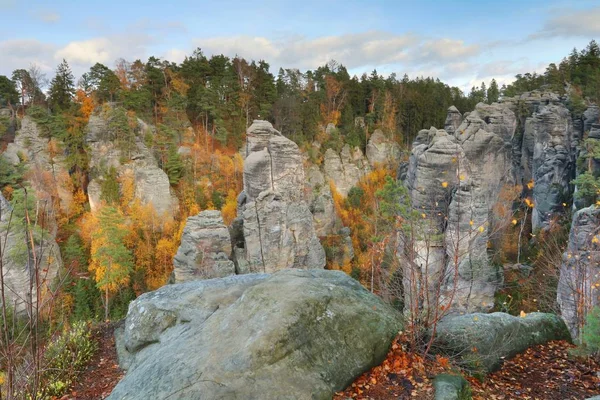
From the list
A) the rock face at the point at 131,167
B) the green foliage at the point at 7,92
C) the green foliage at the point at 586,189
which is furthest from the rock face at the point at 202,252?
the green foliage at the point at 7,92

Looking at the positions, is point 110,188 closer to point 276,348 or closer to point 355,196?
point 355,196

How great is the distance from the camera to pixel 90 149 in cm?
3491

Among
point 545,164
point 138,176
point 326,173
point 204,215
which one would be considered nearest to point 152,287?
point 204,215

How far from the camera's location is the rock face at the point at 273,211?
2606 centimetres

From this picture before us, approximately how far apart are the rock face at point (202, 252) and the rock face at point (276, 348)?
18.1m

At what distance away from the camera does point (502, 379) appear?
584 centimetres

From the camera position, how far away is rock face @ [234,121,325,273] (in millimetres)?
26062

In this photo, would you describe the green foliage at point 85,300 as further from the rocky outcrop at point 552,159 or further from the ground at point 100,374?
the rocky outcrop at point 552,159

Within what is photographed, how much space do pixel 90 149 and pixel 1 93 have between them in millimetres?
11081

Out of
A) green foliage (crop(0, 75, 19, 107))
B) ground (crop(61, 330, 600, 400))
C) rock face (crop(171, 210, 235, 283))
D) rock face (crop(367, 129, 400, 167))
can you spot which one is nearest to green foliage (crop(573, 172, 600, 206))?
rock face (crop(367, 129, 400, 167))

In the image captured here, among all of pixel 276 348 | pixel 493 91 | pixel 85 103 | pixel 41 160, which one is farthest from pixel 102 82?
pixel 493 91

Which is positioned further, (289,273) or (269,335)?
(289,273)

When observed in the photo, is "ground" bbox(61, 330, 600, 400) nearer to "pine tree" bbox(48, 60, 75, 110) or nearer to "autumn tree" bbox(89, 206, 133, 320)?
"autumn tree" bbox(89, 206, 133, 320)

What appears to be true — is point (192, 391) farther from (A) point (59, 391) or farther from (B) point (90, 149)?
(B) point (90, 149)
